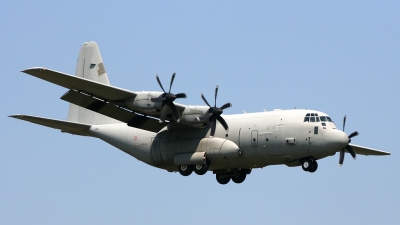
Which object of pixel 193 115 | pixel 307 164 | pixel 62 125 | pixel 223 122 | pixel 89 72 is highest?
pixel 89 72

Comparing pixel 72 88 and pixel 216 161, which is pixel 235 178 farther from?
pixel 72 88

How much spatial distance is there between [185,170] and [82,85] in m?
6.65

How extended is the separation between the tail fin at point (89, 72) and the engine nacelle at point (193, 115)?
621 cm

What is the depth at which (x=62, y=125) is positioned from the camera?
126ft

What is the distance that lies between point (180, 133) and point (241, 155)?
347 centimetres

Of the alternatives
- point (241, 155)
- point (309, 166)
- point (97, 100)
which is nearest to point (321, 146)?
point (309, 166)

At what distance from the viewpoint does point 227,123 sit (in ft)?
122

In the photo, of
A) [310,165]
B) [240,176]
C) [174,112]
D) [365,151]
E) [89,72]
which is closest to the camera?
[310,165]

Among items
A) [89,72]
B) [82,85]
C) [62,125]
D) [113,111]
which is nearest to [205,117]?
[113,111]

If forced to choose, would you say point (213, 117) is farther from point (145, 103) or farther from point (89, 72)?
point (89, 72)

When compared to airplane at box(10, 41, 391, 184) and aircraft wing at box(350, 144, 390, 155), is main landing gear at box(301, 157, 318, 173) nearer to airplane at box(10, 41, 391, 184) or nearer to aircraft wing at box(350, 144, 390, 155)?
airplane at box(10, 41, 391, 184)

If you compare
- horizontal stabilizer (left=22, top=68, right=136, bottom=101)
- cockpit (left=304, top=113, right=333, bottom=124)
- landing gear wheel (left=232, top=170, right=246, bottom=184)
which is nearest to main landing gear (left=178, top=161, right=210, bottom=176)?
landing gear wheel (left=232, top=170, right=246, bottom=184)

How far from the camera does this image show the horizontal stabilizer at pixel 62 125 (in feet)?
120

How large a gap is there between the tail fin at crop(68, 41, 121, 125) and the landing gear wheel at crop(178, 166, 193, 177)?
5.84 meters
